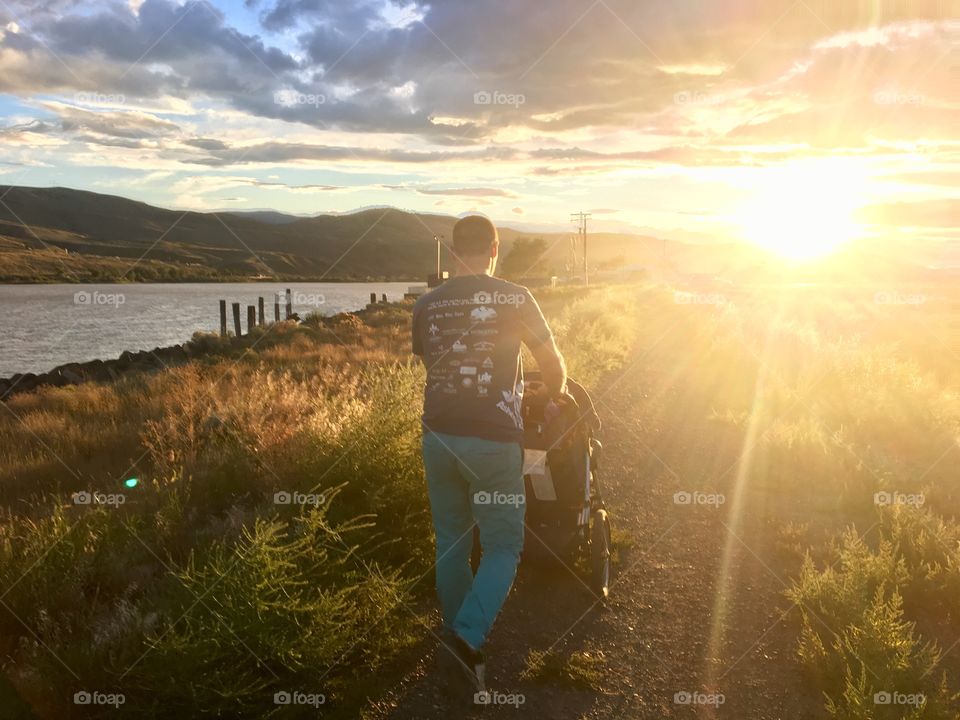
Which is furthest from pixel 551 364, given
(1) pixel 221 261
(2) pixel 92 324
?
(1) pixel 221 261

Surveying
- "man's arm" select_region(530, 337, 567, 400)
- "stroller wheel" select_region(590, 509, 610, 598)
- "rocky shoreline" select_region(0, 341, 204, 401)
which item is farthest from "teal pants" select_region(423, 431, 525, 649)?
"rocky shoreline" select_region(0, 341, 204, 401)

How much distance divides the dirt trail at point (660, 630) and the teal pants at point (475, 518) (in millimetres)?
536

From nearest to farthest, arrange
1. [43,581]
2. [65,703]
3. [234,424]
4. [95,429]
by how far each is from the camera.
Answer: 1. [65,703]
2. [43,581]
3. [234,424]
4. [95,429]

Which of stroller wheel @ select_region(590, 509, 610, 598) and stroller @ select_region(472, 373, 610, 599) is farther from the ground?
stroller @ select_region(472, 373, 610, 599)

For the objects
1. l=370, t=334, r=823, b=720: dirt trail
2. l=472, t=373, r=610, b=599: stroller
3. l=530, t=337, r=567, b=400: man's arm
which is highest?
l=530, t=337, r=567, b=400: man's arm

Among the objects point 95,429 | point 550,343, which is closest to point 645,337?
point 95,429

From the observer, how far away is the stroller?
4.79 meters

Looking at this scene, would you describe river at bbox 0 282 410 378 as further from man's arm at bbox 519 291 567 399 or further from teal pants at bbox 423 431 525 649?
man's arm at bbox 519 291 567 399

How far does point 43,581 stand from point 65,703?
1313mm

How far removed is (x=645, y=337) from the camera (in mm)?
24891

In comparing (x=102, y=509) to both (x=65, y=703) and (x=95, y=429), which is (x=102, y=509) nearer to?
(x=65, y=703)

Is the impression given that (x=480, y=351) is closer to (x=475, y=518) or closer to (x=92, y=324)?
(x=475, y=518)

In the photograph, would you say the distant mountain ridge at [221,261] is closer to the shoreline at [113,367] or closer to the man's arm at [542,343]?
the shoreline at [113,367]

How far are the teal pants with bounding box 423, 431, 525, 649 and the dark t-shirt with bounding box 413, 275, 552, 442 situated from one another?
0.32 ft
